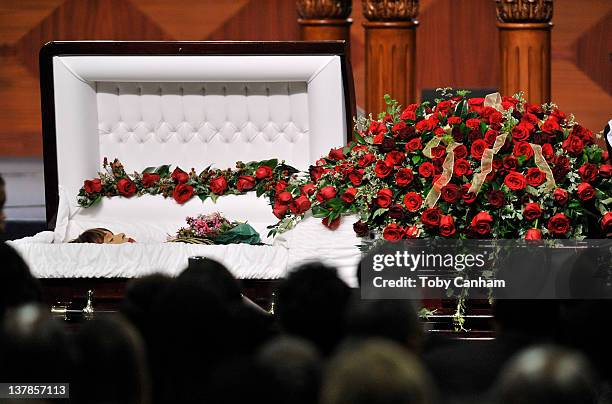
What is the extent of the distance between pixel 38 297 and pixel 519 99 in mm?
2394

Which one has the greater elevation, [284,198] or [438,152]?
[438,152]

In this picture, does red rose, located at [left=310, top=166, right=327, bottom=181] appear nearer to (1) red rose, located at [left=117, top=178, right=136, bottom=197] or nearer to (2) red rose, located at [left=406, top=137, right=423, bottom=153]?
(2) red rose, located at [left=406, top=137, right=423, bottom=153]

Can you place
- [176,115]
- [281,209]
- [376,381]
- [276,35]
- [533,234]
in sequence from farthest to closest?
[276,35] → [176,115] → [281,209] → [533,234] → [376,381]

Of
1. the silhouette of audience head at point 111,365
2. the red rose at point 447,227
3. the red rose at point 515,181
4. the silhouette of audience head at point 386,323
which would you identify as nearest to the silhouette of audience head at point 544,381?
the silhouette of audience head at point 386,323

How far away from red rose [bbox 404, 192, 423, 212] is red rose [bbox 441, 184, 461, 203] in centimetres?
8

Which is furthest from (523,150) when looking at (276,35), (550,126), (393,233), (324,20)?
(276,35)

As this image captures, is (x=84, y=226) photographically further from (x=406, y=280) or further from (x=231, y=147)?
(x=406, y=280)

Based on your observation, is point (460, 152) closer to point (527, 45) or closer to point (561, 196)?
point (561, 196)

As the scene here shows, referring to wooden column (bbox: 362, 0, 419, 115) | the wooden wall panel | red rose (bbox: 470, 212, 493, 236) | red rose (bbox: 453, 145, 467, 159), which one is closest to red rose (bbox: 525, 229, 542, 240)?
red rose (bbox: 470, 212, 493, 236)

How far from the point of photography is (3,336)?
1.66 meters

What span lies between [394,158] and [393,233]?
297 millimetres

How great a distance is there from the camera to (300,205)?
4.14m

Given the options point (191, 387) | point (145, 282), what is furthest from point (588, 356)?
point (145, 282)

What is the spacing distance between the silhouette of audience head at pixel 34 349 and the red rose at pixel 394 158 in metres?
2.21
